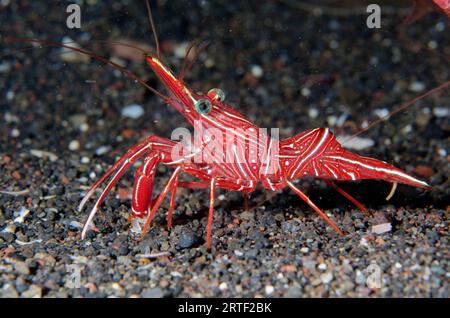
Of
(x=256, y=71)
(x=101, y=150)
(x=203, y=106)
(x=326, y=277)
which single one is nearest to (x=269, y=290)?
(x=326, y=277)

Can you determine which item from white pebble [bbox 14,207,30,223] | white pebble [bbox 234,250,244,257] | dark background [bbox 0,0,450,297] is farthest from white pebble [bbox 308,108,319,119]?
white pebble [bbox 14,207,30,223]

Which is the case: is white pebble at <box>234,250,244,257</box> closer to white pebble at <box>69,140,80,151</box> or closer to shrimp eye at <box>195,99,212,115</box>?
shrimp eye at <box>195,99,212,115</box>

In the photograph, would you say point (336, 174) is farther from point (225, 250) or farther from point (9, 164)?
point (9, 164)

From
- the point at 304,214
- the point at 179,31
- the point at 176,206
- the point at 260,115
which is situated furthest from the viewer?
the point at 179,31

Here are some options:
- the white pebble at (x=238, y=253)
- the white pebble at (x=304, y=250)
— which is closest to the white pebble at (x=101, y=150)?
the white pebble at (x=238, y=253)

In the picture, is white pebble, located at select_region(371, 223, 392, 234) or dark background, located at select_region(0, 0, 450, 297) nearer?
dark background, located at select_region(0, 0, 450, 297)

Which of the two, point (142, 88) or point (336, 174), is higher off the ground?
point (142, 88)
